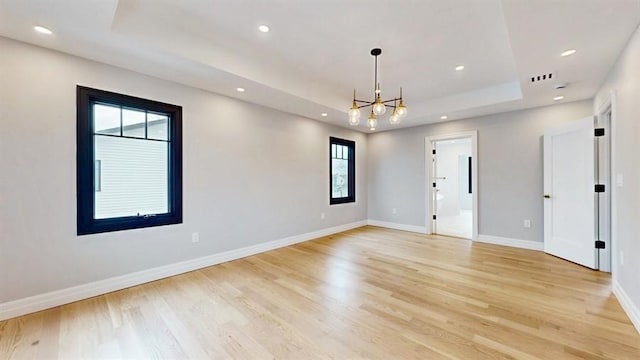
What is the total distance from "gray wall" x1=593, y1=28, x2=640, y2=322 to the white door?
0.97m

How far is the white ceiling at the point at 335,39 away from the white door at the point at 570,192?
0.64 meters

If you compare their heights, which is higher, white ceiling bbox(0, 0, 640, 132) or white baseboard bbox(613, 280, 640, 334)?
white ceiling bbox(0, 0, 640, 132)

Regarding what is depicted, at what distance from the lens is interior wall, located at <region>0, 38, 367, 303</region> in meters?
2.35

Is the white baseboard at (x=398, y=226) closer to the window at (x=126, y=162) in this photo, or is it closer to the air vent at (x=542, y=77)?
the air vent at (x=542, y=77)

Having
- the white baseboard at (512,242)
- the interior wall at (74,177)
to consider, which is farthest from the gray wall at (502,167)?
the interior wall at (74,177)

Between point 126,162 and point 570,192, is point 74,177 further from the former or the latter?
point 570,192

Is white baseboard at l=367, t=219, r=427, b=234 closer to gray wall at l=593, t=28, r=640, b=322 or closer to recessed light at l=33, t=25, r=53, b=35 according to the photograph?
gray wall at l=593, t=28, r=640, b=322

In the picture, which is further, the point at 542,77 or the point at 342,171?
the point at 342,171

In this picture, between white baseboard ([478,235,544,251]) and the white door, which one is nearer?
the white door

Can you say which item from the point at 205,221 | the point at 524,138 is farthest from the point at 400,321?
the point at 524,138

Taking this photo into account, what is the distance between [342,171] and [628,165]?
14.5 feet

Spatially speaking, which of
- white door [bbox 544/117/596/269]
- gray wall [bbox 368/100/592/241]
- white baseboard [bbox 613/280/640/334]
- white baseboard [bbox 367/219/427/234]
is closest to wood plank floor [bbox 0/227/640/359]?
white baseboard [bbox 613/280/640/334]

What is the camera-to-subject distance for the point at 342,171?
6.14 m

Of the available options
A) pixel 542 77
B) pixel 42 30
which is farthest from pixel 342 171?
pixel 42 30
